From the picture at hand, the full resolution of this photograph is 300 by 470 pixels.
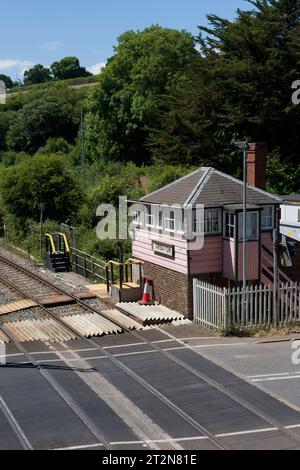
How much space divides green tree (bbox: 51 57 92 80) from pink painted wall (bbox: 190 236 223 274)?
126m

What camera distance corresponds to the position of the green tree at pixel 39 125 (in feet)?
251

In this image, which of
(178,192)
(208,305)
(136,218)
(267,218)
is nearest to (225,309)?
(208,305)

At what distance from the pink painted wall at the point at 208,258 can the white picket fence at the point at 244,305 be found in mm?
651

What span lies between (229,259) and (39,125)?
194 ft

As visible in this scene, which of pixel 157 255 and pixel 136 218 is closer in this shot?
pixel 157 255

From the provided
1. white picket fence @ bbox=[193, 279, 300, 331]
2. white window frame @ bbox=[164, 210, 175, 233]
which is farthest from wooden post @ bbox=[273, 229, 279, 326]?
white window frame @ bbox=[164, 210, 175, 233]

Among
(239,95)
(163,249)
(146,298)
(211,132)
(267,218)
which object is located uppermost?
(239,95)

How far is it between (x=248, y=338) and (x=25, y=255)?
18.8 m

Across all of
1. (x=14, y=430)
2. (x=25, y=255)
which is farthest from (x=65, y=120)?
(x=14, y=430)

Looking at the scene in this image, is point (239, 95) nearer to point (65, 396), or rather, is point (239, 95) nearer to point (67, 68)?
point (65, 396)

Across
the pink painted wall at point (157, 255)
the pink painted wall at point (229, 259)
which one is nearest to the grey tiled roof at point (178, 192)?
the pink painted wall at point (157, 255)

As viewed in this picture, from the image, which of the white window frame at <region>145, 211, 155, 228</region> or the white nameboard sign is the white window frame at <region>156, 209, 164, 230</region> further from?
the white nameboard sign

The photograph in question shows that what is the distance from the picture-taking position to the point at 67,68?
462ft

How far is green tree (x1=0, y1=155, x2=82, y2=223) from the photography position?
126 ft
